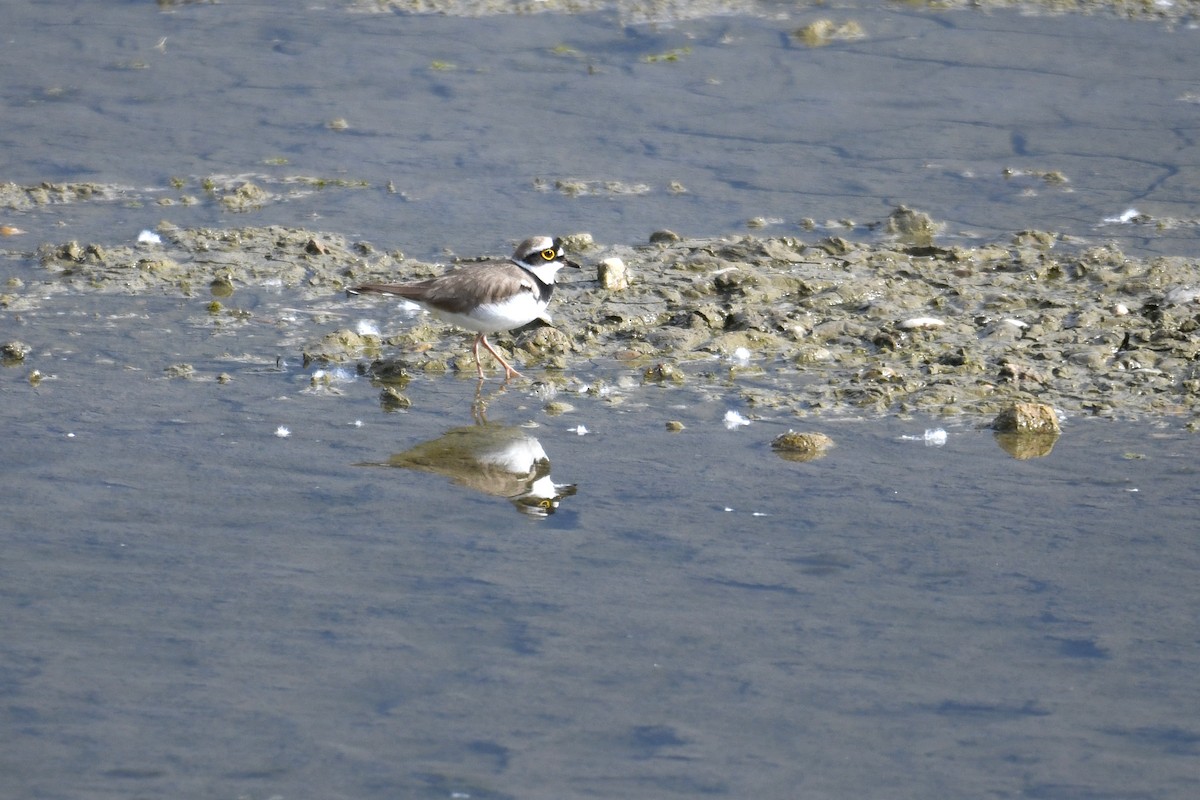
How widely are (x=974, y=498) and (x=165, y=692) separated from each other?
3.18m

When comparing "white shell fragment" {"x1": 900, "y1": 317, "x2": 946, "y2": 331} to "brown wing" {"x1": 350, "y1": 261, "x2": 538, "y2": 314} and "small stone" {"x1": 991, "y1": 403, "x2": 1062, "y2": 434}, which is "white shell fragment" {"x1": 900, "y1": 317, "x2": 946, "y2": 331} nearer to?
"small stone" {"x1": 991, "y1": 403, "x2": 1062, "y2": 434}

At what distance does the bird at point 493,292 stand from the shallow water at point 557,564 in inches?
11.9

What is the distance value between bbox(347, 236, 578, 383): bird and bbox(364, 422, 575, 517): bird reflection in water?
702 mm

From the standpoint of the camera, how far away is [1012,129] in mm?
10953

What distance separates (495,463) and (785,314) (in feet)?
7.11

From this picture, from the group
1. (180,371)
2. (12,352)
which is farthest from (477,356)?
(12,352)

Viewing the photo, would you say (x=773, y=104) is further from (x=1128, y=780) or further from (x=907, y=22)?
(x=1128, y=780)

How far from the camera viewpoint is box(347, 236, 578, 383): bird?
7418 millimetres

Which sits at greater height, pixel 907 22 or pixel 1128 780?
pixel 907 22

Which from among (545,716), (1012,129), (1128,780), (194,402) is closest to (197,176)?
(194,402)

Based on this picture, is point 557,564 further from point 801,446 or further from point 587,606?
point 801,446

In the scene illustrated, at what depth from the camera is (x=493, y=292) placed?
740cm

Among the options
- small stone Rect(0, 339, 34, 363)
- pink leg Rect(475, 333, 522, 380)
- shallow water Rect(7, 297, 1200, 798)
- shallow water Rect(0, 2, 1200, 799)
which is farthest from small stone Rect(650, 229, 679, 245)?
small stone Rect(0, 339, 34, 363)

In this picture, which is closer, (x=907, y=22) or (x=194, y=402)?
(x=194, y=402)
